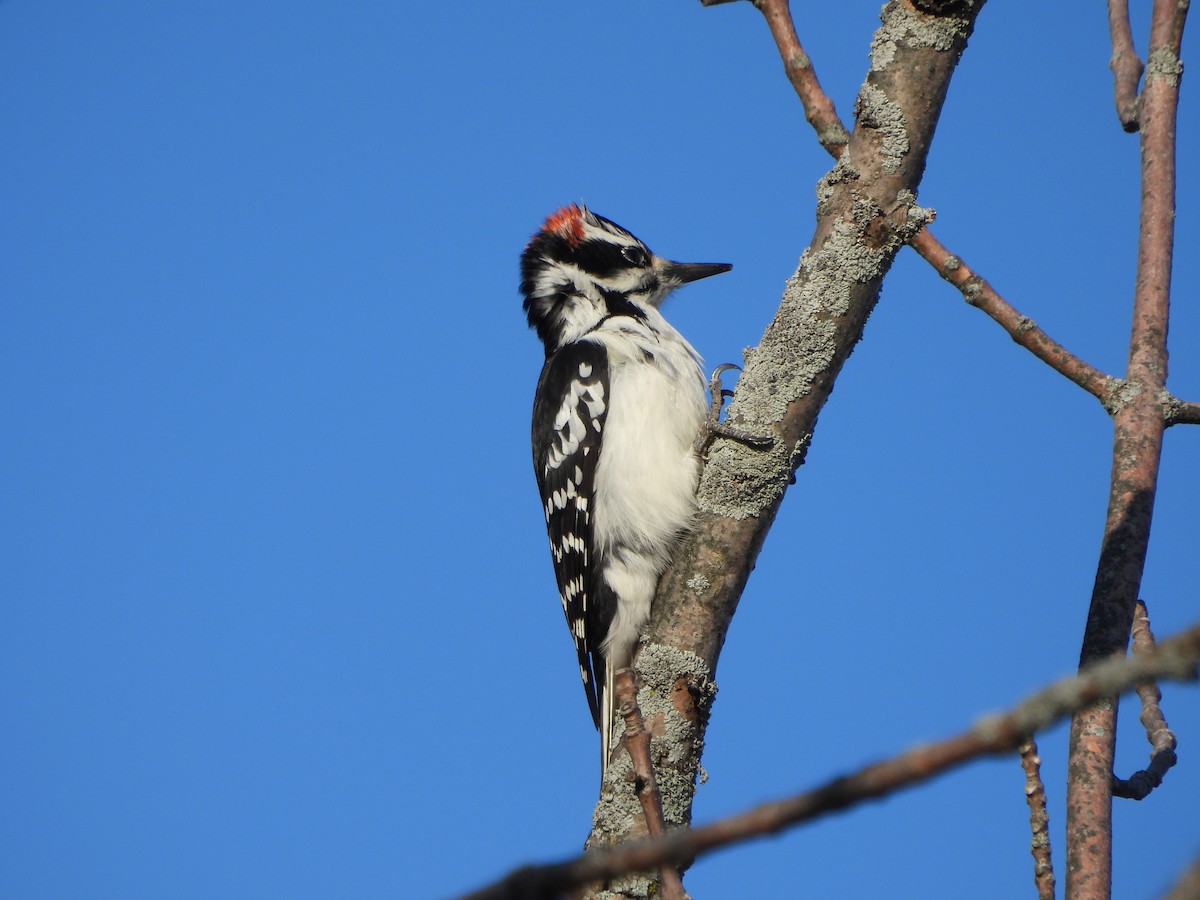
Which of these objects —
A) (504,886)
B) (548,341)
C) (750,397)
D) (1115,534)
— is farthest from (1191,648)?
(548,341)

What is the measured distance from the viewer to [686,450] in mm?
4117

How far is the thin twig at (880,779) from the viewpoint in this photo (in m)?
0.75

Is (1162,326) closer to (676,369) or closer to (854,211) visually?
(854,211)

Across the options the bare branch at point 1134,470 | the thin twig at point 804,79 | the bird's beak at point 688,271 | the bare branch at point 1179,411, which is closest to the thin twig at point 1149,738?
the bare branch at point 1134,470

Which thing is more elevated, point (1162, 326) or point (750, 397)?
point (750, 397)

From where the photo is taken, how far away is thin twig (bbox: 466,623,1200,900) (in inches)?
29.5

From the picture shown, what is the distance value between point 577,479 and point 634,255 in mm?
1223

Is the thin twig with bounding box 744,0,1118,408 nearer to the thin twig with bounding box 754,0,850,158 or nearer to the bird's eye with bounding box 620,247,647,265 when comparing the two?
the thin twig with bounding box 754,0,850,158

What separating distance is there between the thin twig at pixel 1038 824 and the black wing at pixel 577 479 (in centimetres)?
244

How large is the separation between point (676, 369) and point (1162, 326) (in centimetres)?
204

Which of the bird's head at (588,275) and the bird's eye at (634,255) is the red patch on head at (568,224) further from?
the bird's eye at (634,255)

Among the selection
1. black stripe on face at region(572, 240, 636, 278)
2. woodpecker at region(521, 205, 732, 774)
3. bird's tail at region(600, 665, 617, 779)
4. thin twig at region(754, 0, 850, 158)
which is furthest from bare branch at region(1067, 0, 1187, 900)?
black stripe on face at region(572, 240, 636, 278)

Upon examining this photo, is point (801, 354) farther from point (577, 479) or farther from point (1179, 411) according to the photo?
point (577, 479)

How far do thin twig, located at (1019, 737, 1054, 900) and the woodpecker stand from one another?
1896 mm
